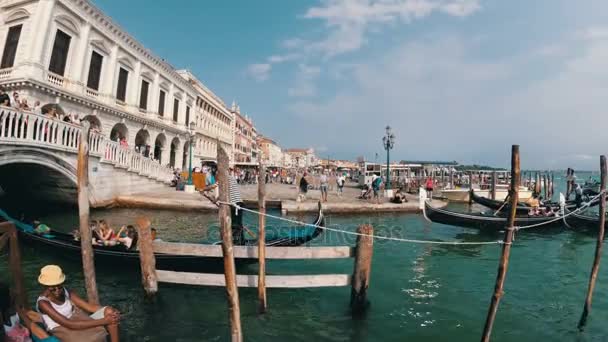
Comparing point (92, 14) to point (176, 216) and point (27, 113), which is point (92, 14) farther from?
point (176, 216)

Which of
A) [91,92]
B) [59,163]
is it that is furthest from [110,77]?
[59,163]

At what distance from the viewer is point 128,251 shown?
5688mm

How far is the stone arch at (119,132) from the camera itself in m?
19.0

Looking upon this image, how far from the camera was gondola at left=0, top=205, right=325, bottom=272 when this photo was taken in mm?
5445

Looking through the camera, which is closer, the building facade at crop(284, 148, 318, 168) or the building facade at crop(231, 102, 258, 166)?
the building facade at crop(231, 102, 258, 166)

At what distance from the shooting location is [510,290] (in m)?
5.65

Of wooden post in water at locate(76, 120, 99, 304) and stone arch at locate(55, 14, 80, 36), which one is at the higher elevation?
stone arch at locate(55, 14, 80, 36)

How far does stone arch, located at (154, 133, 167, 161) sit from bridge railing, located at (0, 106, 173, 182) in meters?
10.2

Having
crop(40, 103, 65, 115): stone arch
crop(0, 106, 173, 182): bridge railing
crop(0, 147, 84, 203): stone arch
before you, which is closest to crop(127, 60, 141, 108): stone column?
crop(40, 103, 65, 115): stone arch

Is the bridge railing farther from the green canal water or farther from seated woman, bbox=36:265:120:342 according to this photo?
seated woman, bbox=36:265:120:342

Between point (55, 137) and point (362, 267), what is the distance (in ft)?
33.8

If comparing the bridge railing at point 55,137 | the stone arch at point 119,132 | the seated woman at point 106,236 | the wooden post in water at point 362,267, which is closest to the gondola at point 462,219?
the wooden post in water at point 362,267

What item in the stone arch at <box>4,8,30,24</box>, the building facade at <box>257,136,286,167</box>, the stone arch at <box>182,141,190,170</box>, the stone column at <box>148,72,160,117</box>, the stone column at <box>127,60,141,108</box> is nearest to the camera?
the stone arch at <box>4,8,30,24</box>

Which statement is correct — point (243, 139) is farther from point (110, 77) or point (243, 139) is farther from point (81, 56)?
point (81, 56)
